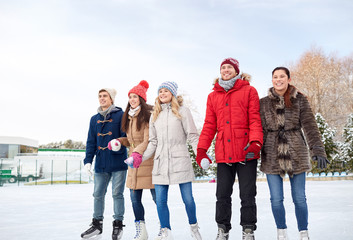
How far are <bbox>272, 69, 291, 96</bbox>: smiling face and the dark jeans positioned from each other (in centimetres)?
77

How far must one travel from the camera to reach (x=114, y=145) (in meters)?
4.07

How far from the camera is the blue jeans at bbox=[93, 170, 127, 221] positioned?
4113 mm

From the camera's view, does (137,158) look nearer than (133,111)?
Yes

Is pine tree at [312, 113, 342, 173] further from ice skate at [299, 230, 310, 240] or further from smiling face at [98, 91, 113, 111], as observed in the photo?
ice skate at [299, 230, 310, 240]

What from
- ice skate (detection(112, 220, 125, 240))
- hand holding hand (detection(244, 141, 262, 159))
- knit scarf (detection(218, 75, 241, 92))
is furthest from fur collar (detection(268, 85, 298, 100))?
ice skate (detection(112, 220, 125, 240))

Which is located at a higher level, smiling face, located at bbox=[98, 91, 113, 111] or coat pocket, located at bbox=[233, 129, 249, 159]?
smiling face, located at bbox=[98, 91, 113, 111]

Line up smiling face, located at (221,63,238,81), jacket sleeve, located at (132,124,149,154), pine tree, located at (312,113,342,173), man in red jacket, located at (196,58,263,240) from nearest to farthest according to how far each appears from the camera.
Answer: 1. man in red jacket, located at (196,58,263,240)
2. smiling face, located at (221,63,238,81)
3. jacket sleeve, located at (132,124,149,154)
4. pine tree, located at (312,113,342,173)

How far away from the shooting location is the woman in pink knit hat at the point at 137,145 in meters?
3.89

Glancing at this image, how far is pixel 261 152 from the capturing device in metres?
3.50

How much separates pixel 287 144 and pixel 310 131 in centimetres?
24

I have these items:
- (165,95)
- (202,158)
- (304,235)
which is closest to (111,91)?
(165,95)

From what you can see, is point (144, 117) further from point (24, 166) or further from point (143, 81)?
point (24, 166)

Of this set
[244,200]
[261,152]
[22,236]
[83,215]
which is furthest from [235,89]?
[83,215]

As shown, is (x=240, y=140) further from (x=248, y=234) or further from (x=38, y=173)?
(x=38, y=173)
